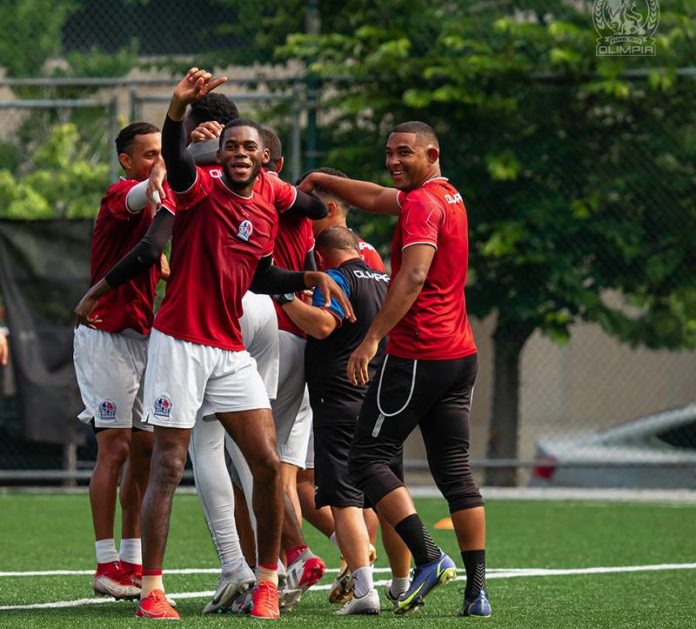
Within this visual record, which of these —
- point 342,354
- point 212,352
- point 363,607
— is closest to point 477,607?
point 363,607

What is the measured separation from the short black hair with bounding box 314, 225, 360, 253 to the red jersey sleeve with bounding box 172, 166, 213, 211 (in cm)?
101

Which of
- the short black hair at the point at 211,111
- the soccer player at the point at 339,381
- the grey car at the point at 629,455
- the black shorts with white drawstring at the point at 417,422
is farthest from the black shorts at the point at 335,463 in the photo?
the grey car at the point at 629,455

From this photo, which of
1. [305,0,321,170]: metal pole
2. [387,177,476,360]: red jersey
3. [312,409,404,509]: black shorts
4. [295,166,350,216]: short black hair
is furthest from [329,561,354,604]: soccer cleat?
[305,0,321,170]: metal pole

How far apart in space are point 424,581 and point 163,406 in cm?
129

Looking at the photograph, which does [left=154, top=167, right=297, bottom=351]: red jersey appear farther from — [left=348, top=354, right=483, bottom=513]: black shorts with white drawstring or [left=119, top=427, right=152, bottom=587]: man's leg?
[left=119, top=427, right=152, bottom=587]: man's leg

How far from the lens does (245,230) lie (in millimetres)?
5930

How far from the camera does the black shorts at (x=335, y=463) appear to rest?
6.54m

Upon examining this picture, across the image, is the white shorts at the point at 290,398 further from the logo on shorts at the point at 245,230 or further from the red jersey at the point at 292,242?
the logo on shorts at the point at 245,230

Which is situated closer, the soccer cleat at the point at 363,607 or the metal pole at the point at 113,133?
the soccer cleat at the point at 363,607

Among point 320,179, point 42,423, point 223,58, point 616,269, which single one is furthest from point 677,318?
point 320,179

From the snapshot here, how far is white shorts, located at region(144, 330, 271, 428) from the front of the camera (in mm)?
5863

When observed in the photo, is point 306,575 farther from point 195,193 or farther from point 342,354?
point 195,193

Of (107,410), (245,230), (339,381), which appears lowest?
(107,410)

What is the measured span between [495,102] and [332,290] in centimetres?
701
